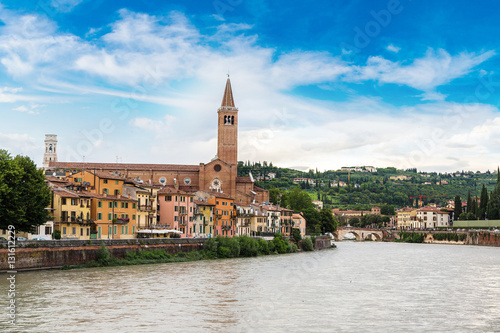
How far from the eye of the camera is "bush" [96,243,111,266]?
43.9 meters

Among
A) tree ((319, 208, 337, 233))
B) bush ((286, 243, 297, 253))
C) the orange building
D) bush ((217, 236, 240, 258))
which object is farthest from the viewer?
tree ((319, 208, 337, 233))

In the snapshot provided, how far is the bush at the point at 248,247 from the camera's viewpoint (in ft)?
203

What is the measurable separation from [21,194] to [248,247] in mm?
26635

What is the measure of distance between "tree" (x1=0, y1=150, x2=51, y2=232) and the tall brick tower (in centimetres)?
6485

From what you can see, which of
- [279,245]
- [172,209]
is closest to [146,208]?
[172,209]

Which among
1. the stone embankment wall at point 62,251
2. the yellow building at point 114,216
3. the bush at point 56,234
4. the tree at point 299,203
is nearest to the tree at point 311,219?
the tree at point 299,203

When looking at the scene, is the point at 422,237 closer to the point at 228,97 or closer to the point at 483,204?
the point at 483,204

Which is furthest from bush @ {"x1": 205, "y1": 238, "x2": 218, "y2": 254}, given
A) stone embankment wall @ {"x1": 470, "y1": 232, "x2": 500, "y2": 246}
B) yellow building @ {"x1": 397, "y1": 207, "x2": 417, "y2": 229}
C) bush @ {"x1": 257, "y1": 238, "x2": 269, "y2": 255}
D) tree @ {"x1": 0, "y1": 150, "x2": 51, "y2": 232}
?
yellow building @ {"x1": 397, "y1": 207, "x2": 417, "y2": 229}

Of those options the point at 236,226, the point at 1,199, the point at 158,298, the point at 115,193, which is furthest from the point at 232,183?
the point at 158,298

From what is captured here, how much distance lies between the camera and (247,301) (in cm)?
2961

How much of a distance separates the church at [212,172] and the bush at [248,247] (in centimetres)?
3507

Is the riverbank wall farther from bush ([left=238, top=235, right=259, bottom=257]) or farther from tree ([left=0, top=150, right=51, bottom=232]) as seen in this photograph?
tree ([left=0, top=150, right=51, bottom=232])

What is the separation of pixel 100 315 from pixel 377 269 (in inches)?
1205

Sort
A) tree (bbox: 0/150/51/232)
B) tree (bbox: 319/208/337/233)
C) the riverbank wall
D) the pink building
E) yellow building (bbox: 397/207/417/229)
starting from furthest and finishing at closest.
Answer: yellow building (bbox: 397/207/417/229) → tree (bbox: 319/208/337/233) → the riverbank wall → the pink building → tree (bbox: 0/150/51/232)
